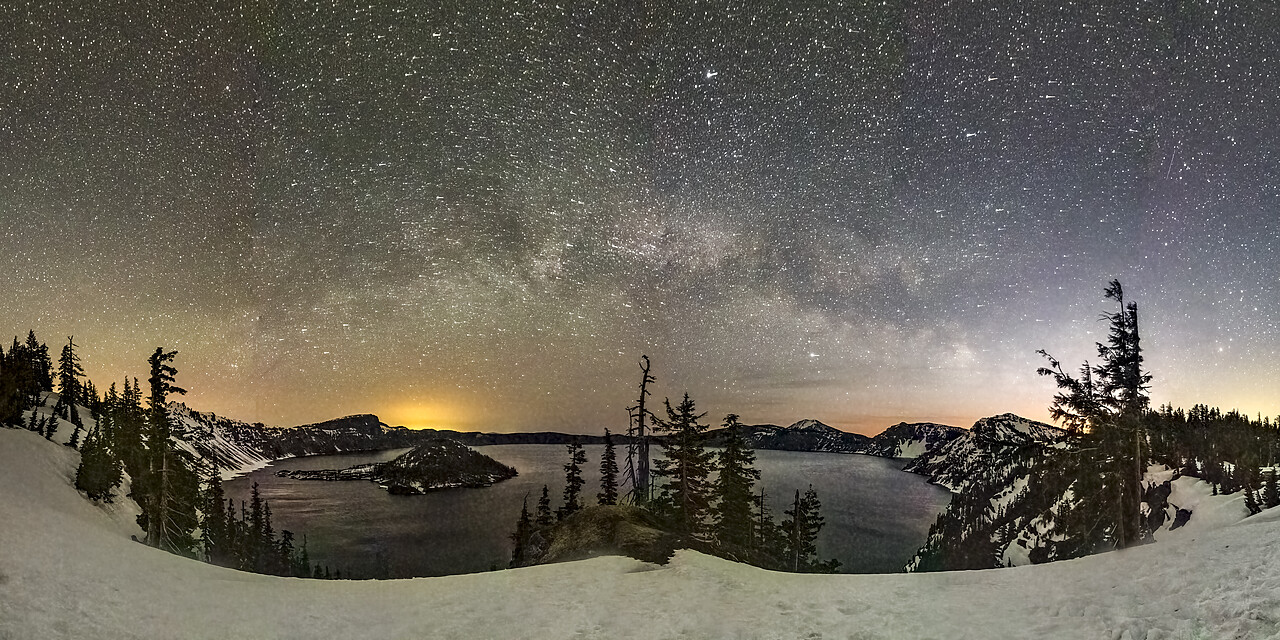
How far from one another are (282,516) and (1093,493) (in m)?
187

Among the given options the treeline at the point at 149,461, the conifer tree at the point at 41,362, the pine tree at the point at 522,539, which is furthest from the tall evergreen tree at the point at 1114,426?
the conifer tree at the point at 41,362

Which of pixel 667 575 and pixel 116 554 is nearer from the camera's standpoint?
pixel 667 575

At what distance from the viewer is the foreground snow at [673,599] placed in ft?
32.2

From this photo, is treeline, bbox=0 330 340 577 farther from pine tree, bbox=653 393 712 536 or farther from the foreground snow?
pine tree, bbox=653 393 712 536

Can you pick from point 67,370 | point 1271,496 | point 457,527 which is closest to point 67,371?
point 67,370

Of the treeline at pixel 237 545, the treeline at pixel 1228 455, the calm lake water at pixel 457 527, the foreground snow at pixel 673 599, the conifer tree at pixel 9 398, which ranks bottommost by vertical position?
the calm lake water at pixel 457 527

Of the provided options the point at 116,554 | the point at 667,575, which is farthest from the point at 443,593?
the point at 116,554

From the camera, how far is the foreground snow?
9.82m

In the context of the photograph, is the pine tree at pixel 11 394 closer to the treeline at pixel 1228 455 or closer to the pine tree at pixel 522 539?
the pine tree at pixel 522 539

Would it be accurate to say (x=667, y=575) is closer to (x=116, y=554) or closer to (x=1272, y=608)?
(x=1272, y=608)

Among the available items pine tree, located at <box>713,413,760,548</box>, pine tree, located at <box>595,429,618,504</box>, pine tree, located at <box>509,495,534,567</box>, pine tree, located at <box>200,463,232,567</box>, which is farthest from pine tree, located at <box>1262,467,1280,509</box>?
pine tree, located at <box>200,463,232,567</box>

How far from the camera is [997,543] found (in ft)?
302

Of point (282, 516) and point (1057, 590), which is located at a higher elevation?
point (1057, 590)

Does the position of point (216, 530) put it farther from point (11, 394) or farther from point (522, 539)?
point (522, 539)
